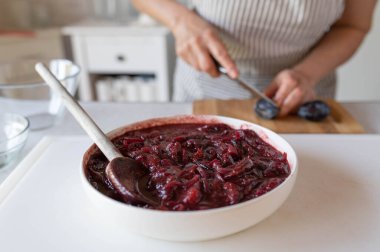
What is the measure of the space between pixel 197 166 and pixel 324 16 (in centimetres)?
72

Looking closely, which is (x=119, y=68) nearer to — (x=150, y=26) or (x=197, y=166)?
(x=150, y=26)

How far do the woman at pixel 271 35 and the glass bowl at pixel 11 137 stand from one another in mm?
413

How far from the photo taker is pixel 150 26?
2.04 m

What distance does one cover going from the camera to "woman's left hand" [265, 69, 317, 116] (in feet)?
3.03

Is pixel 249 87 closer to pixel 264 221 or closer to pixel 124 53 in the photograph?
pixel 264 221

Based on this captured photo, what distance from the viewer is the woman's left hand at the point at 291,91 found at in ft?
3.03

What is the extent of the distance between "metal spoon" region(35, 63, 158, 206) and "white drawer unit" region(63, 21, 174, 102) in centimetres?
140

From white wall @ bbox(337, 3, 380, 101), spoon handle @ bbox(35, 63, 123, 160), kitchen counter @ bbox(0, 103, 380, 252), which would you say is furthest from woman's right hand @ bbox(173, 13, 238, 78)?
white wall @ bbox(337, 3, 380, 101)

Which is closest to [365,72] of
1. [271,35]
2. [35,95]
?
[271,35]

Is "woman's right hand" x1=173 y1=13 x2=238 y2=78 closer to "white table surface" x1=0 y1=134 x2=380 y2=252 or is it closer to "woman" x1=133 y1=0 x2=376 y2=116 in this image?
"woman" x1=133 y1=0 x2=376 y2=116

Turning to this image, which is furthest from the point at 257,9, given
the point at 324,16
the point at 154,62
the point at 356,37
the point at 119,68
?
the point at 119,68

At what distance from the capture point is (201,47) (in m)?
0.95

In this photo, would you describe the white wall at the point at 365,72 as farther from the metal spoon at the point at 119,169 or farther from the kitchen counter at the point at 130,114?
the metal spoon at the point at 119,169

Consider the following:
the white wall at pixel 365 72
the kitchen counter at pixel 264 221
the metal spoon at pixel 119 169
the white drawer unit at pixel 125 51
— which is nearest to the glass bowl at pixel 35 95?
the kitchen counter at pixel 264 221
